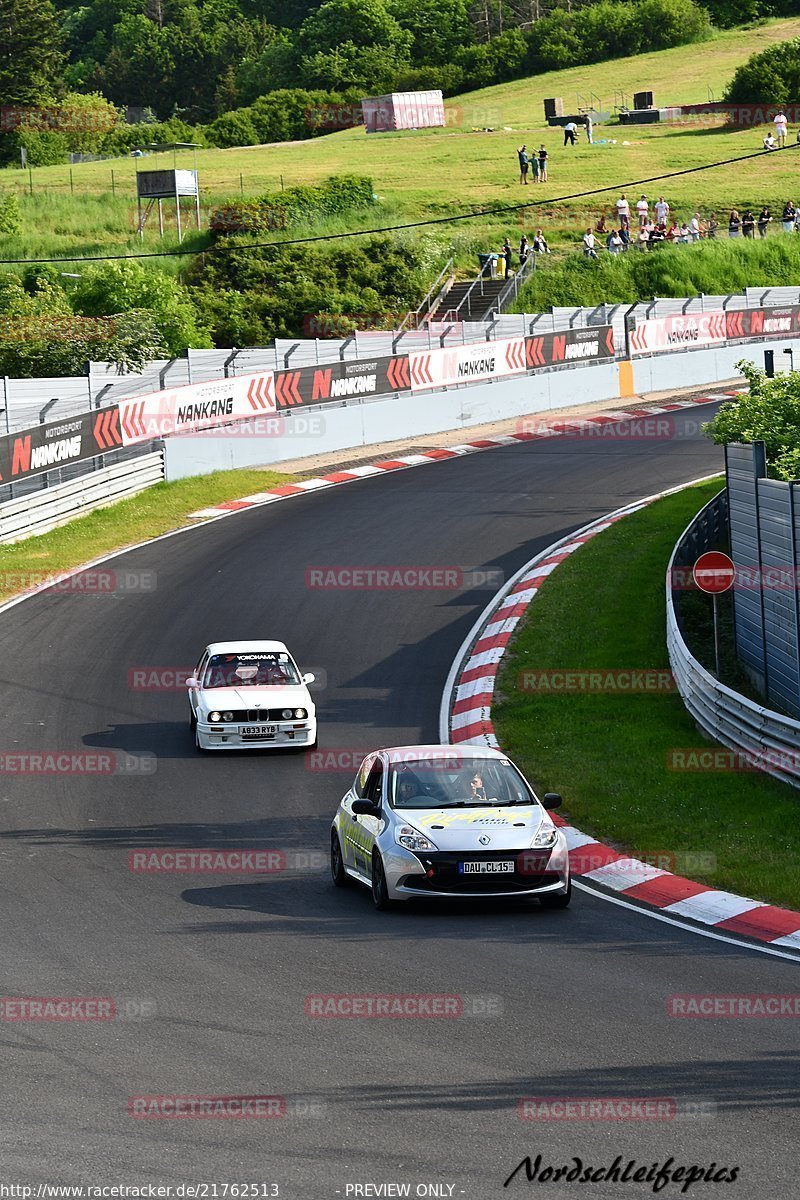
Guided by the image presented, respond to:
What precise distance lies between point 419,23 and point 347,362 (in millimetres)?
123456

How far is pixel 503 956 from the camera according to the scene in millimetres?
12016

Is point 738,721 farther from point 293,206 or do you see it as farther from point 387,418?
point 293,206

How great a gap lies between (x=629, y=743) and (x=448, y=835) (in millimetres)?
6320

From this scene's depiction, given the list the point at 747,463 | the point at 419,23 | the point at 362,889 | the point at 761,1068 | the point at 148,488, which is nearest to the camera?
the point at 761,1068

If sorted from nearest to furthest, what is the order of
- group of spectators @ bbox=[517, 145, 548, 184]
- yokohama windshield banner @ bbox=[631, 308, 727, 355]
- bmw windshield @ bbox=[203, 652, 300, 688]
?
bmw windshield @ bbox=[203, 652, 300, 688], yokohama windshield banner @ bbox=[631, 308, 727, 355], group of spectators @ bbox=[517, 145, 548, 184]

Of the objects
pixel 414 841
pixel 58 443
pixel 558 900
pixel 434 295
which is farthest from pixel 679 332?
pixel 414 841

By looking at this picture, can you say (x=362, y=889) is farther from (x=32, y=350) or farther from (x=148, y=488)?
(x=32, y=350)

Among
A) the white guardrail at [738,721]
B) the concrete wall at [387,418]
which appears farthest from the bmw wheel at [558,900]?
the concrete wall at [387,418]

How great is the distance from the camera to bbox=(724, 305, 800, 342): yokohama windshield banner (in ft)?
172

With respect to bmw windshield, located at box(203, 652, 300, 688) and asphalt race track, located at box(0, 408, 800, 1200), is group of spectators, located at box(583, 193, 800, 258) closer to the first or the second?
asphalt race track, located at box(0, 408, 800, 1200)

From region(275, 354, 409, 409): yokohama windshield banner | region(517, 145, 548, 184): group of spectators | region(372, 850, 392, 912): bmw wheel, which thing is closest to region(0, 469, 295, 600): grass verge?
region(275, 354, 409, 409): yokohama windshield banner

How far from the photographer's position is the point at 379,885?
13.5 metres

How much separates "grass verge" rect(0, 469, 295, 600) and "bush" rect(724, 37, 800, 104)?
262 ft

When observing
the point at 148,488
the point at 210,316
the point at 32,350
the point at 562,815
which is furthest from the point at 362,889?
the point at 210,316
